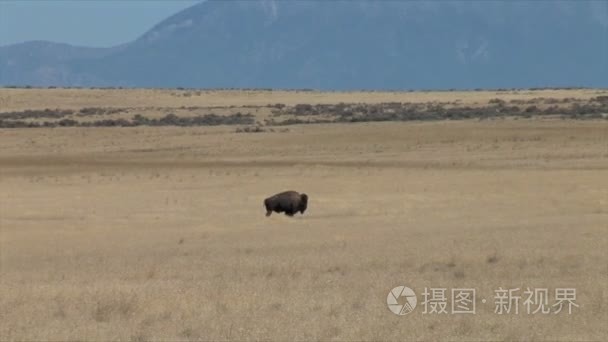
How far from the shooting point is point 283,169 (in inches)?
1289

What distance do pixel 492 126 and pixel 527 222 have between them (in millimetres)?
29481

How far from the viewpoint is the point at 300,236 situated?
18609 millimetres

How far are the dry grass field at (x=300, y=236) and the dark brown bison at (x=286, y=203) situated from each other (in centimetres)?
27

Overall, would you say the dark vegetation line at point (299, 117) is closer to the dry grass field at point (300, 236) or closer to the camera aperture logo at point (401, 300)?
the dry grass field at point (300, 236)

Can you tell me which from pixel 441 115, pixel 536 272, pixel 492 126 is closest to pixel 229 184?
pixel 536 272

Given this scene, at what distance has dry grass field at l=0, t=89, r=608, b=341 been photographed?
989 centimetres

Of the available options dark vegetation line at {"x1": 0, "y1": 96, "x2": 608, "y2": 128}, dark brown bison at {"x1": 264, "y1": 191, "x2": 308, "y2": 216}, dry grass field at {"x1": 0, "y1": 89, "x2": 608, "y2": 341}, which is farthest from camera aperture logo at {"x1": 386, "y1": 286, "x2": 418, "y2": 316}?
dark vegetation line at {"x1": 0, "y1": 96, "x2": 608, "y2": 128}

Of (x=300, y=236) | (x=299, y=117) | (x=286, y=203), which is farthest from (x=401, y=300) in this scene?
(x=299, y=117)

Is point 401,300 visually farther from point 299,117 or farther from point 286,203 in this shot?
point 299,117

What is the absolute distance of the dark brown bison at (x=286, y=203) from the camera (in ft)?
71.3

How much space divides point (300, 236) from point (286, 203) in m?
3.20

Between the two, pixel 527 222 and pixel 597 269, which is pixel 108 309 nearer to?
pixel 597 269

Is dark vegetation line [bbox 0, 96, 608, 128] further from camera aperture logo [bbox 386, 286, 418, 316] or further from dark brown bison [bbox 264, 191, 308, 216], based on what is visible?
camera aperture logo [bbox 386, 286, 418, 316]

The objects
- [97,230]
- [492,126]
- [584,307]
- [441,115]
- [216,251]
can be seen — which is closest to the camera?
[584,307]
